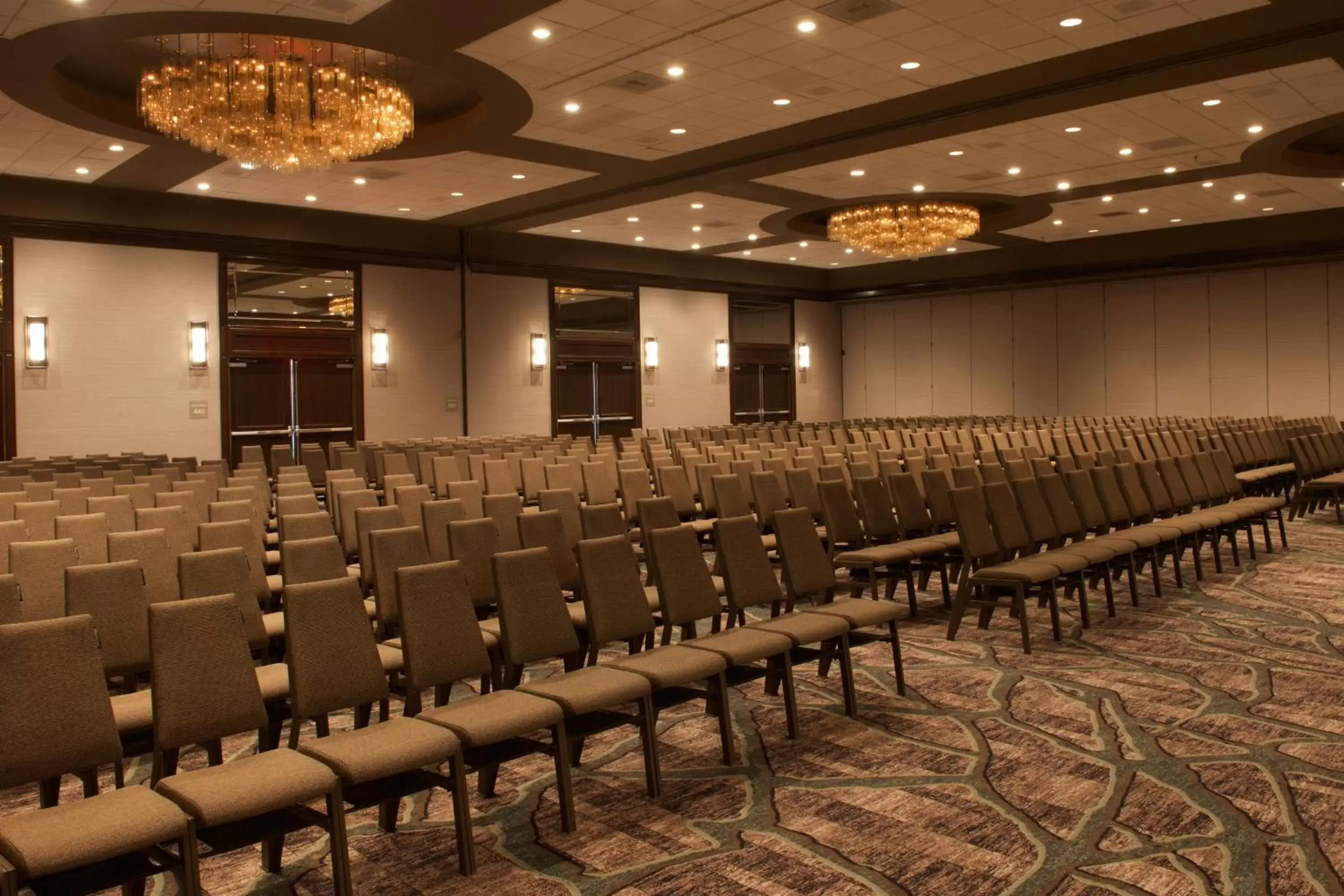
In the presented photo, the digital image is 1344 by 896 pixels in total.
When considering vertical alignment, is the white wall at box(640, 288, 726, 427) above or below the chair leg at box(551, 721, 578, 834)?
above

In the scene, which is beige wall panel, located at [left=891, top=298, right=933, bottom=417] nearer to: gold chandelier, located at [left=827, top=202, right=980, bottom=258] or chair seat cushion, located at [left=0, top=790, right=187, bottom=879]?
gold chandelier, located at [left=827, top=202, right=980, bottom=258]

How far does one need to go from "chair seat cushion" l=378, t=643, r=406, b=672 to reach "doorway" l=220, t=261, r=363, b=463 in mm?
11870

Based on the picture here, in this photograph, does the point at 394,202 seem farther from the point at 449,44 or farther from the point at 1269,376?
the point at 1269,376

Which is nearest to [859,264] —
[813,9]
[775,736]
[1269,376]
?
[1269,376]

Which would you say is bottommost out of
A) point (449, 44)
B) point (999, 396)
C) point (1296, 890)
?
point (1296, 890)

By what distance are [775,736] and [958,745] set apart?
2.54ft

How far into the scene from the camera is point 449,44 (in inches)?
346

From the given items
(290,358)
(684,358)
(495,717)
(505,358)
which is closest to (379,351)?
(290,358)

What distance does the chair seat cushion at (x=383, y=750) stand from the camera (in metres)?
3.21

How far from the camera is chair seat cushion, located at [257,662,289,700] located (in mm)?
4051

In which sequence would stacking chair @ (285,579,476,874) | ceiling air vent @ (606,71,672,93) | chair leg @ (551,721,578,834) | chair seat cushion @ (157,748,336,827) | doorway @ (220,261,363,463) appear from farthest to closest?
1. doorway @ (220,261,363,463)
2. ceiling air vent @ (606,71,672,93)
3. chair leg @ (551,721,578,834)
4. stacking chair @ (285,579,476,874)
5. chair seat cushion @ (157,748,336,827)

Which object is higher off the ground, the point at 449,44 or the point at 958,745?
the point at 449,44

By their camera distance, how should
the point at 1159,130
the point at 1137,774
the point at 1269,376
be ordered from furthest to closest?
the point at 1269,376, the point at 1159,130, the point at 1137,774

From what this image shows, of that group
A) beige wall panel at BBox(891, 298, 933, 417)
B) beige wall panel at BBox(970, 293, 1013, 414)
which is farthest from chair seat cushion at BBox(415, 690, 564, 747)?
beige wall panel at BBox(891, 298, 933, 417)
